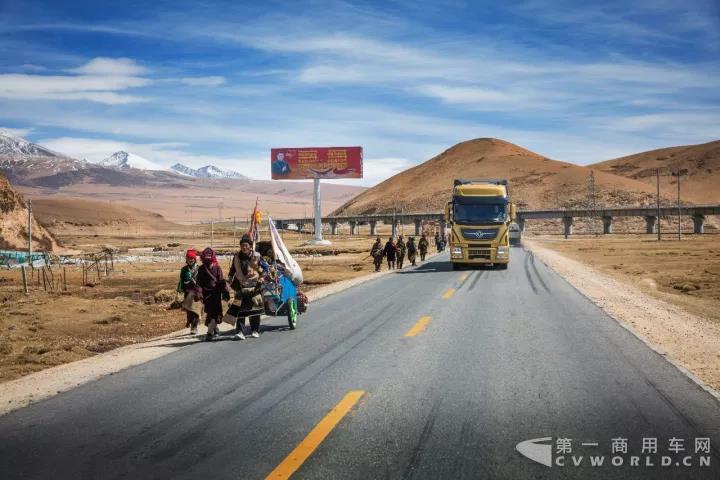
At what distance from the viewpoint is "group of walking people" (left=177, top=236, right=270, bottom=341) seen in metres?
12.3

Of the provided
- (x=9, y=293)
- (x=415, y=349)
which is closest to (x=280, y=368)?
(x=415, y=349)

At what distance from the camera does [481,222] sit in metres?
30.1

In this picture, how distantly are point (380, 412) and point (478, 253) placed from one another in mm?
24348

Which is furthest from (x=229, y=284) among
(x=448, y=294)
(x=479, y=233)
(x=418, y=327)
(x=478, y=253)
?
(x=478, y=253)

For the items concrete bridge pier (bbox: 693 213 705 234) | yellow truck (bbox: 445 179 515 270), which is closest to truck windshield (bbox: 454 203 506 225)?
yellow truck (bbox: 445 179 515 270)

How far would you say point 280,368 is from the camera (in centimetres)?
944

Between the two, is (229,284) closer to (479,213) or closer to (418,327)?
(418,327)

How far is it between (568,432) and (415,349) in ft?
15.3

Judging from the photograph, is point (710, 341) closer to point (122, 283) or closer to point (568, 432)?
point (568, 432)

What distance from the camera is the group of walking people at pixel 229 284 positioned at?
1229 centimetres

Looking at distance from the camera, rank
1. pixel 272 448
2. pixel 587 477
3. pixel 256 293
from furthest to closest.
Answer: pixel 256 293 < pixel 272 448 < pixel 587 477

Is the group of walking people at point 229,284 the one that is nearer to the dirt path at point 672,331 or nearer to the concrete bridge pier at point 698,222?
the dirt path at point 672,331

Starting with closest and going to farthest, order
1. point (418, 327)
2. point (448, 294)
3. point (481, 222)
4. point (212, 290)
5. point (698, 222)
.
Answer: point (212, 290)
point (418, 327)
point (448, 294)
point (481, 222)
point (698, 222)

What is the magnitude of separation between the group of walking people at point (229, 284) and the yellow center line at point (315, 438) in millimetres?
5019
